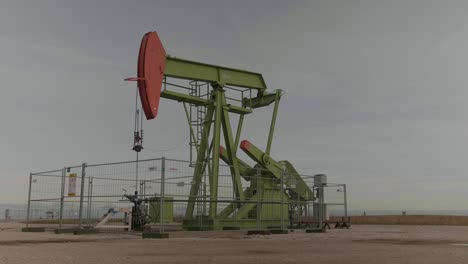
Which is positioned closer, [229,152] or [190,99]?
[190,99]

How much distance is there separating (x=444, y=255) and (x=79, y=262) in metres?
6.08

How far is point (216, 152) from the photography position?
58.1 ft

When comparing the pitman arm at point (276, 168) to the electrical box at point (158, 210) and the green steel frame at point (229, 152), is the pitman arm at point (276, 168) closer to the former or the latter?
the green steel frame at point (229, 152)

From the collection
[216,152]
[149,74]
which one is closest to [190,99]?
[216,152]

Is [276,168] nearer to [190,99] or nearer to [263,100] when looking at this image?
[263,100]

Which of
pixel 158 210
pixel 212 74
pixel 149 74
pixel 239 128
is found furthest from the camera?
pixel 239 128

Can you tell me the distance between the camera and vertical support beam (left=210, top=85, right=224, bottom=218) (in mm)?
16656

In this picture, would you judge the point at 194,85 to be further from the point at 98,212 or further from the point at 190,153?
the point at 98,212

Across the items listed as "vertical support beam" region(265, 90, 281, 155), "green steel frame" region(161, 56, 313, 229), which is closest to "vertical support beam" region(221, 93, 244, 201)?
"green steel frame" region(161, 56, 313, 229)

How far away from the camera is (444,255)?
8.55 meters

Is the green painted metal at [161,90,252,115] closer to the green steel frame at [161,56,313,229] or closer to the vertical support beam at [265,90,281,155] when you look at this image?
the green steel frame at [161,56,313,229]

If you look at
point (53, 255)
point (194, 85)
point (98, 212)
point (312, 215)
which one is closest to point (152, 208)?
point (98, 212)

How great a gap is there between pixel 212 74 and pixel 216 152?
3.04 meters

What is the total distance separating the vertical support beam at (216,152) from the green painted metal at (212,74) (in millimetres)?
496
